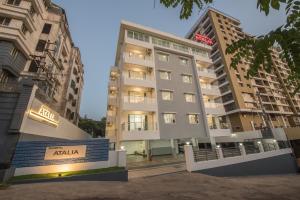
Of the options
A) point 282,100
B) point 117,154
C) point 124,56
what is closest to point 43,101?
point 117,154

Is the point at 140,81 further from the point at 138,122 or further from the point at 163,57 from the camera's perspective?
the point at 163,57

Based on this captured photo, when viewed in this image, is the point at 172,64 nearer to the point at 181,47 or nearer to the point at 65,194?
the point at 181,47

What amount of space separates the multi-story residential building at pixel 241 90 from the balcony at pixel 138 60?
57.8 feet

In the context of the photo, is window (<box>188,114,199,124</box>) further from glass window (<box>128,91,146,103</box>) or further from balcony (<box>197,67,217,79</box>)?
glass window (<box>128,91,146,103</box>)

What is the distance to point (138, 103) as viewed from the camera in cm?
2016

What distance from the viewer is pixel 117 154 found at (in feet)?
38.2

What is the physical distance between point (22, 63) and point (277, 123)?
198 feet

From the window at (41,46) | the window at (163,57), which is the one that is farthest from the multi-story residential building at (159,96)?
the window at (41,46)

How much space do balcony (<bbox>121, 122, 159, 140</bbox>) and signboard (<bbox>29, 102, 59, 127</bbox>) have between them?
7296 mm

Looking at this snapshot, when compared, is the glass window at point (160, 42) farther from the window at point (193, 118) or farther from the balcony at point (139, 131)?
the balcony at point (139, 131)

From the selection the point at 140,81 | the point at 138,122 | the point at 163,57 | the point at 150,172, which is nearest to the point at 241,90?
the point at 163,57

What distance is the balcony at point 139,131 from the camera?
18.3m

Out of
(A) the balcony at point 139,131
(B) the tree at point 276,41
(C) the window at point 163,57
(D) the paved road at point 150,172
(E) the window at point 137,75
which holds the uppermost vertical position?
(C) the window at point 163,57

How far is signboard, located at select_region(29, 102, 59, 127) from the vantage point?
10719 millimetres
